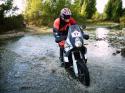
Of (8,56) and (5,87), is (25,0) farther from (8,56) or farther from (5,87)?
(5,87)

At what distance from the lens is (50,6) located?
70.6 metres

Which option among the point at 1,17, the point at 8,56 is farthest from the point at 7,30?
the point at 8,56

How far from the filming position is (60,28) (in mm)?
10938

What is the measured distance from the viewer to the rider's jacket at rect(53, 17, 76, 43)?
35.0 ft

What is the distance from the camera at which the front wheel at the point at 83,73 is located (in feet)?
29.4

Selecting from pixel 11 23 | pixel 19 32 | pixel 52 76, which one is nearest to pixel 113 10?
pixel 11 23

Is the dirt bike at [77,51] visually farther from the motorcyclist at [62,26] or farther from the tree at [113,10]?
the tree at [113,10]

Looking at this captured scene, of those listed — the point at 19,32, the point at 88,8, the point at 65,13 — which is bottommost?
the point at 88,8

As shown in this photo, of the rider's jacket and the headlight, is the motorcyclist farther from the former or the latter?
the headlight

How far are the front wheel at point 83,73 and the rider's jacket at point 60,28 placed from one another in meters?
1.56

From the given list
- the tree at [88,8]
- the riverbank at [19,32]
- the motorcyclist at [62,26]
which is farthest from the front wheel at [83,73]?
the tree at [88,8]

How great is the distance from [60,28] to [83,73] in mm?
2433

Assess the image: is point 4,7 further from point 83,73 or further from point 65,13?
point 83,73

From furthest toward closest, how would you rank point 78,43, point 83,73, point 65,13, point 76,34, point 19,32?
1. point 19,32
2. point 65,13
3. point 76,34
4. point 78,43
5. point 83,73
